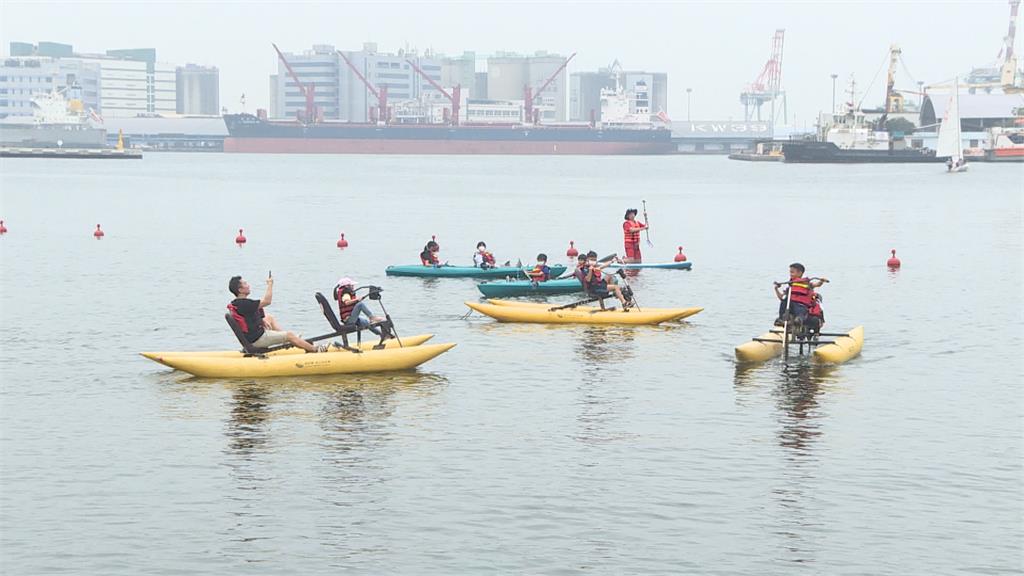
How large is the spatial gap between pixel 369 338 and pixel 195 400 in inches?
296

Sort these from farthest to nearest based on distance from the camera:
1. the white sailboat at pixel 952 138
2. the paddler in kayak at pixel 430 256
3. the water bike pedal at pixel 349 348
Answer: the white sailboat at pixel 952 138 < the paddler in kayak at pixel 430 256 < the water bike pedal at pixel 349 348

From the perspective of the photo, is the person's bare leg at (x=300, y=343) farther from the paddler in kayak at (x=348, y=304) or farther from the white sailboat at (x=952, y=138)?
the white sailboat at (x=952, y=138)

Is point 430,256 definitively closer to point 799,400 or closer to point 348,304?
point 348,304

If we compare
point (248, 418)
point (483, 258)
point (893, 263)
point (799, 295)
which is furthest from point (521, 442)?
point (893, 263)

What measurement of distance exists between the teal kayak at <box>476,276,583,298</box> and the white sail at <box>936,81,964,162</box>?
475 ft

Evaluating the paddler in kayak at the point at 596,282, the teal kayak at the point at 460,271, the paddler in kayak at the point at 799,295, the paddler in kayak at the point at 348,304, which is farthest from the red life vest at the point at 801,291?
the teal kayak at the point at 460,271

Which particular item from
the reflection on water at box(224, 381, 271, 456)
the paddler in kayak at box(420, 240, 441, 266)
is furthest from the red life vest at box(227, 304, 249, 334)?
the paddler in kayak at box(420, 240, 441, 266)

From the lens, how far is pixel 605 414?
86.4 ft

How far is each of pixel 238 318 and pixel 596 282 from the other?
38.9ft

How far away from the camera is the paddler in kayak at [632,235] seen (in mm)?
48406

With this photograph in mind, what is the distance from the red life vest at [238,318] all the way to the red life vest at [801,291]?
37.6 ft

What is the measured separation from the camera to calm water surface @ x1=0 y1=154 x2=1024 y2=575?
59.9 ft

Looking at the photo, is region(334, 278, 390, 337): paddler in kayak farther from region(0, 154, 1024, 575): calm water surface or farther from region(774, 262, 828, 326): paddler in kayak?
region(774, 262, 828, 326): paddler in kayak

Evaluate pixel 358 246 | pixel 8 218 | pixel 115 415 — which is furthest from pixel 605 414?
pixel 8 218
